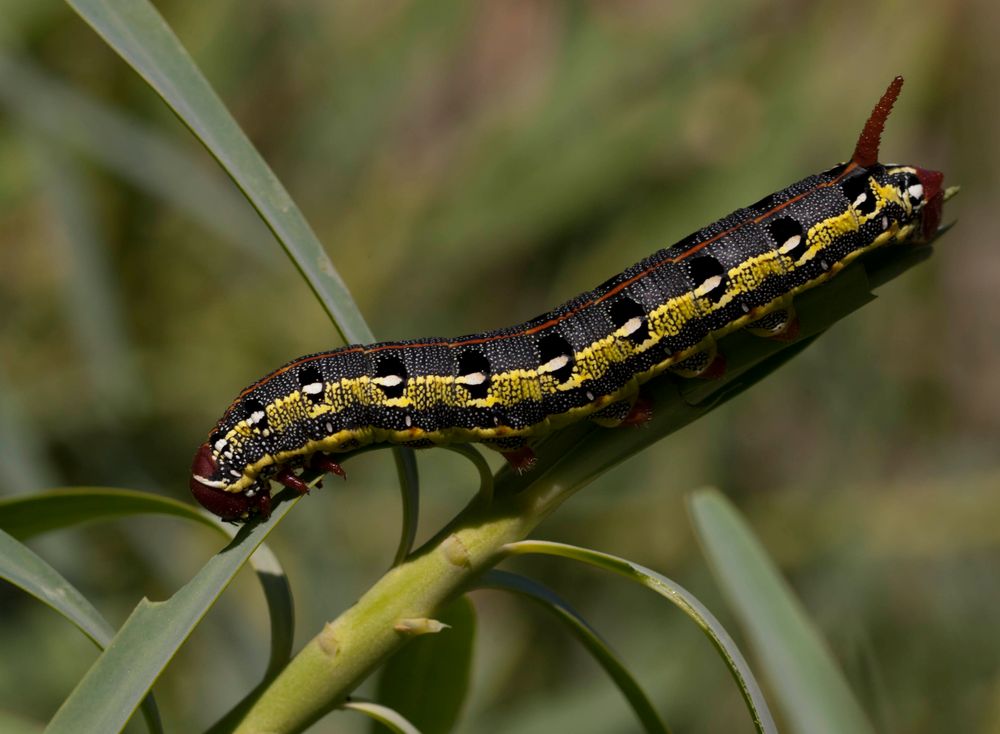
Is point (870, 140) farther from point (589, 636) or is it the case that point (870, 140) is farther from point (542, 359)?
point (589, 636)

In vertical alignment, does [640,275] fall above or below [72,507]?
above

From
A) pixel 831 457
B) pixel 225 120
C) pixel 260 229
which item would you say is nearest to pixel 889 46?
pixel 831 457

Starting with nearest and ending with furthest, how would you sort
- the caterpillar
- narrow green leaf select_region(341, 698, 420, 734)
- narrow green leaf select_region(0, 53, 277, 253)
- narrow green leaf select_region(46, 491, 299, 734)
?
narrow green leaf select_region(46, 491, 299, 734) → narrow green leaf select_region(341, 698, 420, 734) → the caterpillar → narrow green leaf select_region(0, 53, 277, 253)

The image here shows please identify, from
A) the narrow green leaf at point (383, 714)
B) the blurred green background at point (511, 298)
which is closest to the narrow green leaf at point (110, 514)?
the narrow green leaf at point (383, 714)

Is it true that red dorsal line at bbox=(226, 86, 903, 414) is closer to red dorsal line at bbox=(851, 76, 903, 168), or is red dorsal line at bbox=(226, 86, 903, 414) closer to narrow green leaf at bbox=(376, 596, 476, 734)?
red dorsal line at bbox=(851, 76, 903, 168)

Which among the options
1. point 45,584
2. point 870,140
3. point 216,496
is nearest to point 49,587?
point 45,584

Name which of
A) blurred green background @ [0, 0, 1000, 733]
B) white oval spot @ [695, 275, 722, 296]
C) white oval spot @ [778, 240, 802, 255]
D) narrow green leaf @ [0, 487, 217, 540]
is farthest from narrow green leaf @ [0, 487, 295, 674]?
blurred green background @ [0, 0, 1000, 733]
